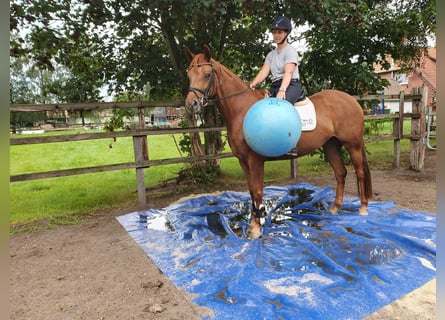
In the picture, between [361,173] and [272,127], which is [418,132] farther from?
[272,127]

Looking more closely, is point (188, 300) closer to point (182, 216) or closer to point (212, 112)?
point (182, 216)

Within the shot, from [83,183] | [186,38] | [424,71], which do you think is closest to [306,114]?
[186,38]

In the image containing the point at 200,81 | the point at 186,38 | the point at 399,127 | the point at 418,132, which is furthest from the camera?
the point at 399,127

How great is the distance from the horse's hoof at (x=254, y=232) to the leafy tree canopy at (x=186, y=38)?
8.50ft

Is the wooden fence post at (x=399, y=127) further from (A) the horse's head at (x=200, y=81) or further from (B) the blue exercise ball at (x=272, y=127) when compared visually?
(A) the horse's head at (x=200, y=81)

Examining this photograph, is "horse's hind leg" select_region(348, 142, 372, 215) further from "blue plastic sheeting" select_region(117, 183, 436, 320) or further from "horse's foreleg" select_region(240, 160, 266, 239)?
"horse's foreleg" select_region(240, 160, 266, 239)

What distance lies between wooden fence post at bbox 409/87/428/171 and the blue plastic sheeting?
307 cm

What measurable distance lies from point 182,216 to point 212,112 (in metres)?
2.67

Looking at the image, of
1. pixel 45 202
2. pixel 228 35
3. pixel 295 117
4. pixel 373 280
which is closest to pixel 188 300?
pixel 373 280

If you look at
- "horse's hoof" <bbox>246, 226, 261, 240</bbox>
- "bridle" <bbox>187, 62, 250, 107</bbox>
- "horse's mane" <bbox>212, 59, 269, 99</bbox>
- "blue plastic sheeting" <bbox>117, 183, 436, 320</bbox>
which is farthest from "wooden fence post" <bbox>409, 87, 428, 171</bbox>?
"bridle" <bbox>187, 62, 250, 107</bbox>

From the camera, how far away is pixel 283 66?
3.71 meters

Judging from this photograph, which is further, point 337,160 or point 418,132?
point 418,132

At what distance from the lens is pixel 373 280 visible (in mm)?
2615

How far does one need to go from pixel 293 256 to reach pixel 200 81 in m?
2.11
